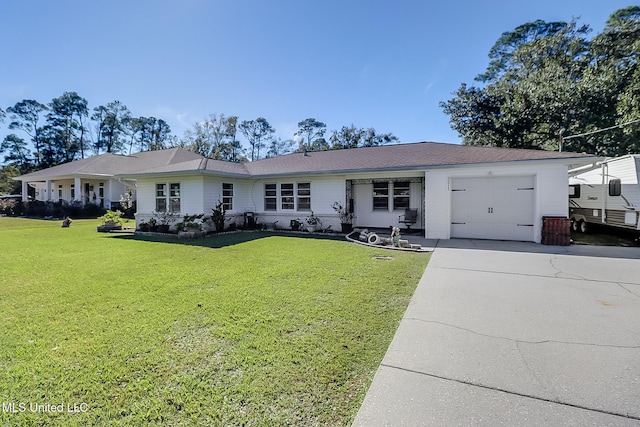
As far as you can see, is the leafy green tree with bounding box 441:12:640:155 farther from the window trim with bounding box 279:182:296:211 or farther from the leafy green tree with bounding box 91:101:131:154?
the leafy green tree with bounding box 91:101:131:154

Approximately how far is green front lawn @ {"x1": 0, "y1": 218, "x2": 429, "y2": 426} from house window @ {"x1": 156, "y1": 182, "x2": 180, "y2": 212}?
6.49 metres

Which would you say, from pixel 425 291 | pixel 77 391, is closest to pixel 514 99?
pixel 425 291

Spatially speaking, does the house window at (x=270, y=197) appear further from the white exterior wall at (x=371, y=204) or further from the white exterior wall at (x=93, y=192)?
the white exterior wall at (x=93, y=192)

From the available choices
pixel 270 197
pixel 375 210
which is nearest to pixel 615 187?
pixel 375 210

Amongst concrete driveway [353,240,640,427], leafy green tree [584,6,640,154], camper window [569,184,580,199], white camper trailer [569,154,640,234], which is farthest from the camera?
leafy green tree [584,6,640,154]

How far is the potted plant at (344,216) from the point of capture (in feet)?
39.4

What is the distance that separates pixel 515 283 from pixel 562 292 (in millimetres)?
647

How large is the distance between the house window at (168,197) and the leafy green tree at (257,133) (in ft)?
125

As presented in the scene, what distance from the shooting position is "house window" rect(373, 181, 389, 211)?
1316 centimetres

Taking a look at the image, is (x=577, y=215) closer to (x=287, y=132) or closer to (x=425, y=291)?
(x=425, y=291)

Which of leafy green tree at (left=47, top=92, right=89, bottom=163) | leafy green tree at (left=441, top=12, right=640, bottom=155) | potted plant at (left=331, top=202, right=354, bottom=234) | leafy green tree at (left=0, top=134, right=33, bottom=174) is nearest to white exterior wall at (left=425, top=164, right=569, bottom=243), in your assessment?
potted plant at (left=331, top=202, right=354, bottom=234)

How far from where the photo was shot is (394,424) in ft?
6.21

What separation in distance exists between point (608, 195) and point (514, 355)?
1071cm

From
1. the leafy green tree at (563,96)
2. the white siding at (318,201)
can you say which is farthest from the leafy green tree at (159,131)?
the leafy green tree at (563,96)
